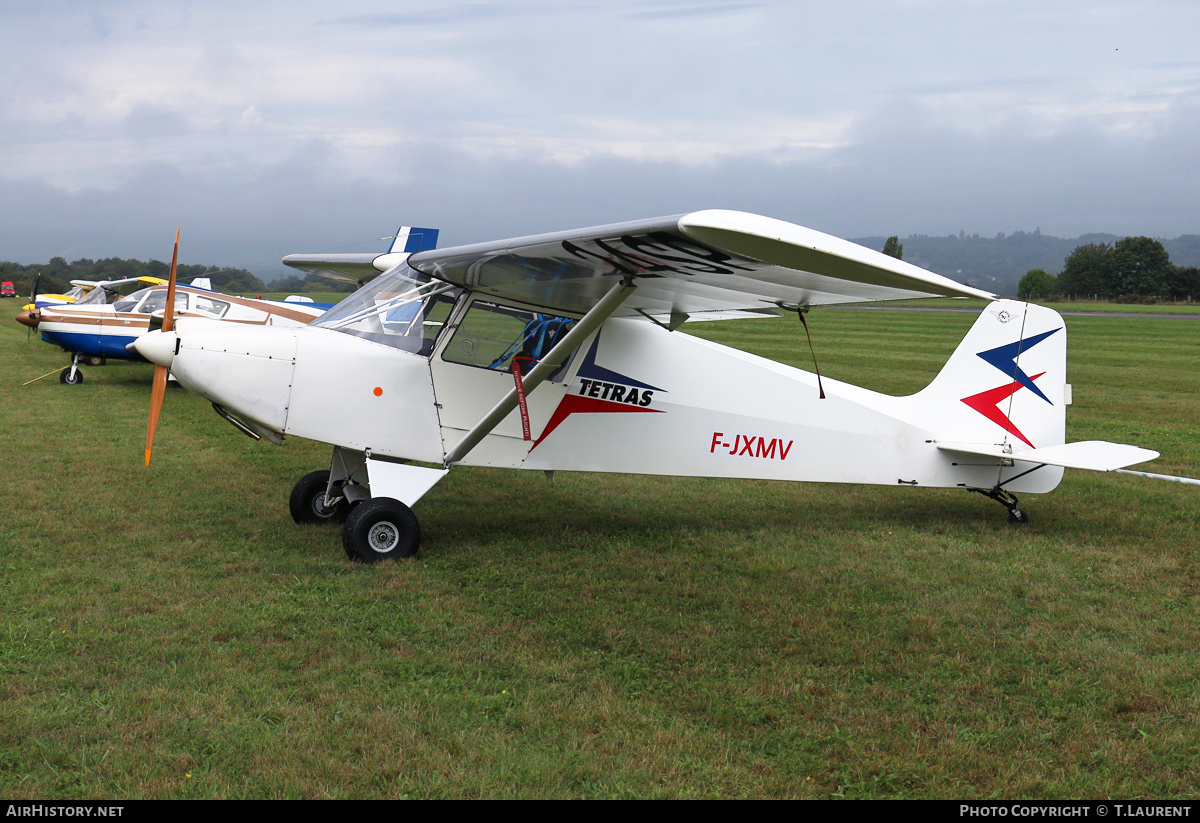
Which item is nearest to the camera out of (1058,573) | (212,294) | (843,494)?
(1058,573)

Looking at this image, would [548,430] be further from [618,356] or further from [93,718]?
[93,718]

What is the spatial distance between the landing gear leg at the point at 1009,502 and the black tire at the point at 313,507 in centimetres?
579

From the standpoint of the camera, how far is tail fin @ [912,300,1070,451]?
7.79 meters

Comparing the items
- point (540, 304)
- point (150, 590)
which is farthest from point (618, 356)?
point (150, 590)

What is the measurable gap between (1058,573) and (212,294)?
15.5 metres

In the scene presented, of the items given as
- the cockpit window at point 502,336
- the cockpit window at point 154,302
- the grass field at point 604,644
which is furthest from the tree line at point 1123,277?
the cockpit window at point 502,336

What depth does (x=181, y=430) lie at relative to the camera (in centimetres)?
1251

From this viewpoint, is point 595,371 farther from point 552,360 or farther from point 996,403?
point 996,403

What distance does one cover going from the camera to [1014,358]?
25.8 ft

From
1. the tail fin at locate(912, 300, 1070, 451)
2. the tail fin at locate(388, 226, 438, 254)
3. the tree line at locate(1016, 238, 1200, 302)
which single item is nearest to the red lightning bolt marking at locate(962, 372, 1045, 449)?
the tail fin at locate(912, 300, 1070, 451)

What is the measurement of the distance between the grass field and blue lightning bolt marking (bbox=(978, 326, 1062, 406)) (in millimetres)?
1312

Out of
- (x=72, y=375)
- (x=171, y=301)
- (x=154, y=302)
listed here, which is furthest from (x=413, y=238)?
(x=171, y=301)

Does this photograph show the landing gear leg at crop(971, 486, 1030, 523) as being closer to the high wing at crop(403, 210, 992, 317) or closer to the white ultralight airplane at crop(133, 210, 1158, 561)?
the white ultralight airplane at crop(133, 210, 1158, 561)

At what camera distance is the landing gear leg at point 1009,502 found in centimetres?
786
